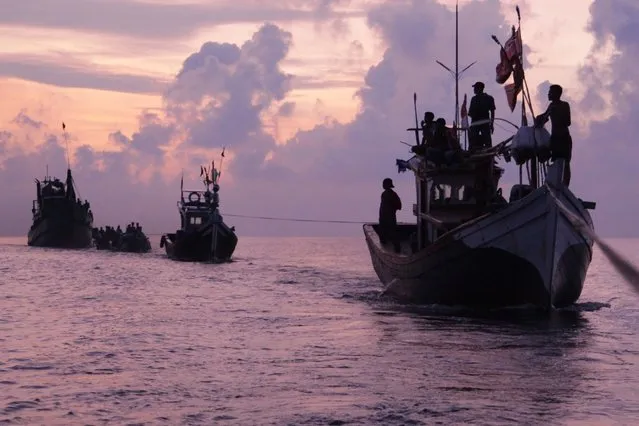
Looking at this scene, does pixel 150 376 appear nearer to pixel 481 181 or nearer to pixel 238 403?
pixel 238 403

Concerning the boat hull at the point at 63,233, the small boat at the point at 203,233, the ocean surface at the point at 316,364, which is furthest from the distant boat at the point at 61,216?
the ocean surface at the point at 316,364

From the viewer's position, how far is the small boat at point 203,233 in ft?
215

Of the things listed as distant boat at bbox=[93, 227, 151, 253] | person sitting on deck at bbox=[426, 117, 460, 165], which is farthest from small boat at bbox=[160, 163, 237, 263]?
person sitting on deck at bbox=[426, 117, 460, 165]

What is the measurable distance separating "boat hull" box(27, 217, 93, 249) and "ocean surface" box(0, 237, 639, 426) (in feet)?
273

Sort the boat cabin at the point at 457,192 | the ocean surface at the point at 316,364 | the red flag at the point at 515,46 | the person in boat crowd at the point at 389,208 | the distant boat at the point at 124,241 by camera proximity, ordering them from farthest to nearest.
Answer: the distant boat at the point at 124,241 < the person in boat crowd at the point at 389,208 < the boat cabin at the point at 457,192 < the red flag at the point at 515,46 < the ocean surface at the point at 316,364

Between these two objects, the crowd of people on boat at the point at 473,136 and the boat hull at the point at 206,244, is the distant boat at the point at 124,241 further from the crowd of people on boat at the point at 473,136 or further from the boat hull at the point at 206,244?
the crowd of people on boat at the point at 473,136

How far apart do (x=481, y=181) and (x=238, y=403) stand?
13.2 metres

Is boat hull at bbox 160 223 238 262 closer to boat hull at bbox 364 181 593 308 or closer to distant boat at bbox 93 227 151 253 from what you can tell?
distant boat at bbox 93 227 151 253

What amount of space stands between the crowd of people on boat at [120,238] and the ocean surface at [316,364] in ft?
233

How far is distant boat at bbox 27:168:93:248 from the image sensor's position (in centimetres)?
10569

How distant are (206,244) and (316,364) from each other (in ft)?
172

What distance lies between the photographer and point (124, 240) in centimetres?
9775

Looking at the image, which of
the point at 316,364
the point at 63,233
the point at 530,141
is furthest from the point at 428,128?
the point at 63,233

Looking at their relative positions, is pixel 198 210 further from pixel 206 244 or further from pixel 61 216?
pixel 61 216
